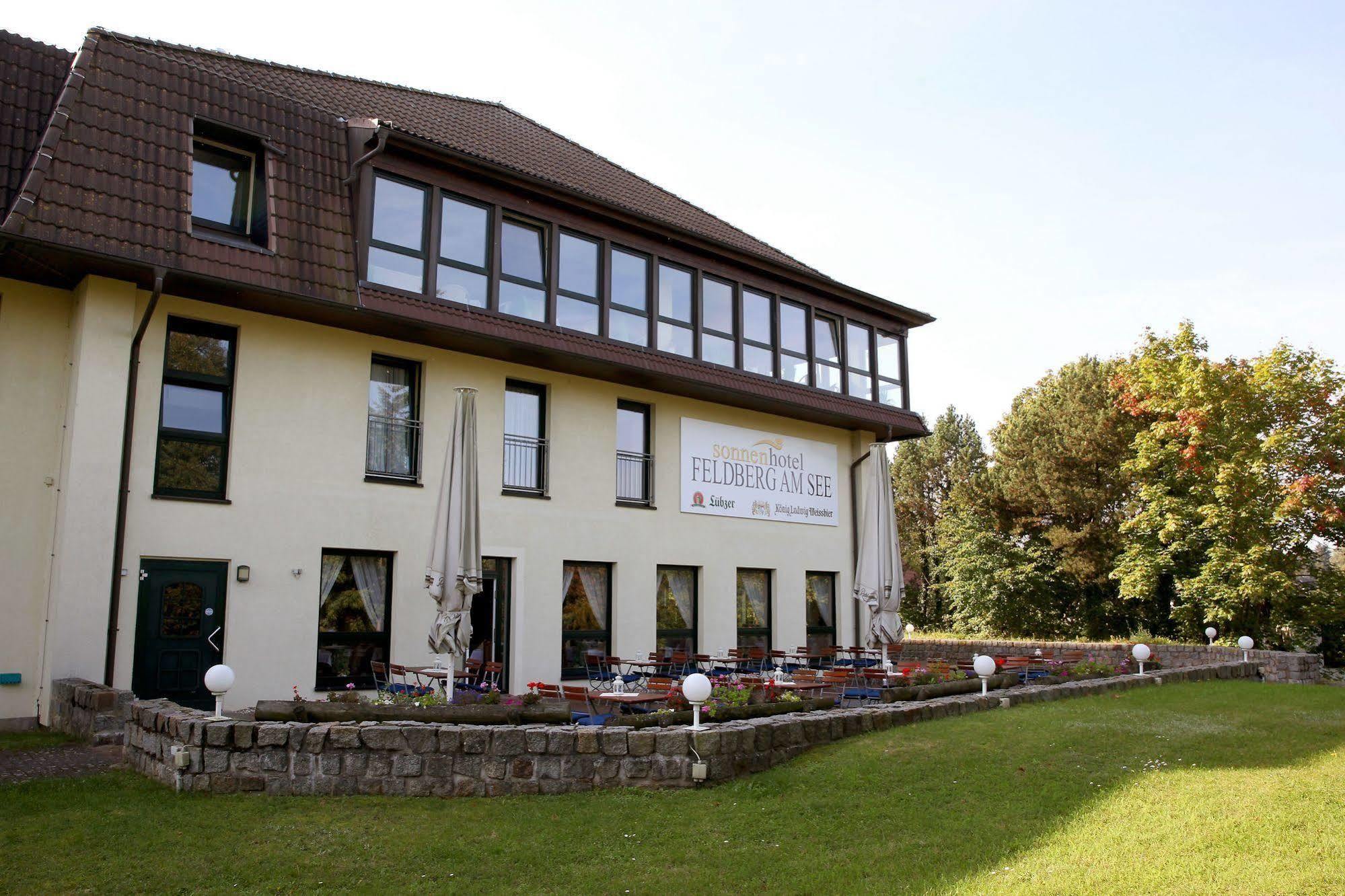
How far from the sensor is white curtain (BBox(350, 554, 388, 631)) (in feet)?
43.1

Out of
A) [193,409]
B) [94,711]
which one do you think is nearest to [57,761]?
[94,711]

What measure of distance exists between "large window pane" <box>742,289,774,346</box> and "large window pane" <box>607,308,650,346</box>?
2.50 meters

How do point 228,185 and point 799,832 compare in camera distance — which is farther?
point 228,185

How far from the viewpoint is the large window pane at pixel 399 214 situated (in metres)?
13.3

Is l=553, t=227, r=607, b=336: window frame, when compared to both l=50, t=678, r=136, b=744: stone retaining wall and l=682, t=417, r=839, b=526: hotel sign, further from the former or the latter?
l=50, t=678, r=136, b=744: stone retaining wall

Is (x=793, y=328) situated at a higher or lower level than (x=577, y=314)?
higher

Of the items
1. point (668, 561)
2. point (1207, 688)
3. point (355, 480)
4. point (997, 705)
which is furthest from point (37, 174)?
point (1207, 688)

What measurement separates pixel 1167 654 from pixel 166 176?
65.4 ft

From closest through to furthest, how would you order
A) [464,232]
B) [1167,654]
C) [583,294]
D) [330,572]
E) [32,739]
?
[32,739]
[330,572]
[464,232]
[583,294]
[1167,654]

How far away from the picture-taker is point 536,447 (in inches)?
603

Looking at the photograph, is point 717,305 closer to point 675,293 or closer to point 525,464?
point 675,293

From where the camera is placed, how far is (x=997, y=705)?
11.6m

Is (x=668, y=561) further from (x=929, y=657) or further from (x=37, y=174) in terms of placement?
(x=37, y=174)

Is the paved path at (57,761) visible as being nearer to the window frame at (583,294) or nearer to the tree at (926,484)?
the window frame at (583,294)
